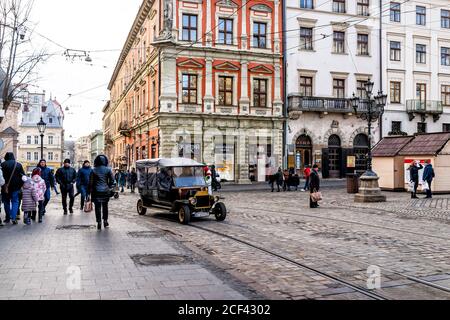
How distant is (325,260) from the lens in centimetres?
815

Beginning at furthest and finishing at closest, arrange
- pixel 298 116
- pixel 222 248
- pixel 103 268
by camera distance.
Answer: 1. pixel 298 116
2. pixel 222 248
3. pixel 103 268

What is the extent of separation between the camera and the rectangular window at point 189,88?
34.5 m

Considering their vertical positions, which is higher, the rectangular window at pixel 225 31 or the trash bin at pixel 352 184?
the rectangular window at pixel 225 31

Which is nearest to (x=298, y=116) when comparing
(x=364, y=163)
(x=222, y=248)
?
(x=364, y=163)

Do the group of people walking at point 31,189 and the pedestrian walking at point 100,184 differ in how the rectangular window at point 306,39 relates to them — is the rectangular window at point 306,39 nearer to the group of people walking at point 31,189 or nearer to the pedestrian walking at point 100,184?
the group of people walking at point 31,189

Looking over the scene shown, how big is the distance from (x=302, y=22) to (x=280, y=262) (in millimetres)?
32703

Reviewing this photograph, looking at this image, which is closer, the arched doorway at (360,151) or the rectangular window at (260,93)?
the rectangular window at (260,93)

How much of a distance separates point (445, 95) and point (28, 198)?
3978 centimetres

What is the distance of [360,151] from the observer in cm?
3947

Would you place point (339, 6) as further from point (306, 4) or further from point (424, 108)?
point (424, 108)

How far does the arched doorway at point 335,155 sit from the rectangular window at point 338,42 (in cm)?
715

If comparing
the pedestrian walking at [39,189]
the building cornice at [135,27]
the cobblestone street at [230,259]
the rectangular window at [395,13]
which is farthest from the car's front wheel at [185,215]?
the rectangular window at [395,13]

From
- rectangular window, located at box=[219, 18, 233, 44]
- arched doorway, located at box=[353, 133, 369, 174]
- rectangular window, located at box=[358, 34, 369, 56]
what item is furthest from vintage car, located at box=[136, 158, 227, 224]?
rectangular window, located at box=[358, 34, 369, 56]
